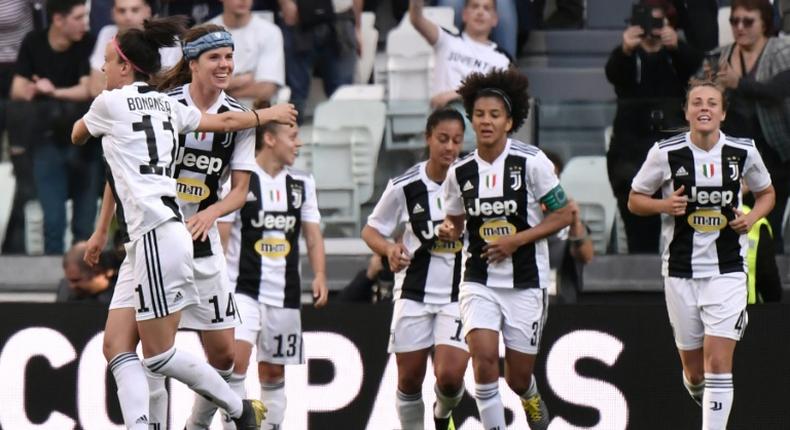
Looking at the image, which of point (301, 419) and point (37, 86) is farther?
point (37, 86)

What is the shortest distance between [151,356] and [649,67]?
16.7 ft

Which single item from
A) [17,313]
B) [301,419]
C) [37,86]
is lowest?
[301,419]

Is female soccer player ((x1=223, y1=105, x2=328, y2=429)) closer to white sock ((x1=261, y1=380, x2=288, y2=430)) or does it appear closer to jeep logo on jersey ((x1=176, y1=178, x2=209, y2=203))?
white sock ((x1=261, y1=380, x2=288, y2=430))

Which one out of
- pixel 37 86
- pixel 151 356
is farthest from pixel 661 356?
pixel 37 86

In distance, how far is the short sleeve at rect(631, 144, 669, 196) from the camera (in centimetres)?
955

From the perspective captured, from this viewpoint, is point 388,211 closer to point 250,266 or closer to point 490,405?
point 250,266

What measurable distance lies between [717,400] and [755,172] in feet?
4.41

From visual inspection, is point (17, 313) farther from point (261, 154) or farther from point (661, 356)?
point (661, 356)

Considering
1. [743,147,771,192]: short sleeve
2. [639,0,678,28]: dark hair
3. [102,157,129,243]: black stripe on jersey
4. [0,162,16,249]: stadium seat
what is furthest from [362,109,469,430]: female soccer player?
[0,162,16,249]: stadium seat

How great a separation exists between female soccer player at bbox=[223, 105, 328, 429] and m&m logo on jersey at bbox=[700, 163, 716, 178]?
2373 mm

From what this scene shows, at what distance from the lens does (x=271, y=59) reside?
12.3m

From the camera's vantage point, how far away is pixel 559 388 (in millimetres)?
10594

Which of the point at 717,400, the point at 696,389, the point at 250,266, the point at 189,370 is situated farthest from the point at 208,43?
the point at 696,389

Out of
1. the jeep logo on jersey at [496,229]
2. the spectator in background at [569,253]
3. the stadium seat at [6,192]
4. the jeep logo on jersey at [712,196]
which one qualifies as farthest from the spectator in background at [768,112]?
the stadium seat at [6,192]
